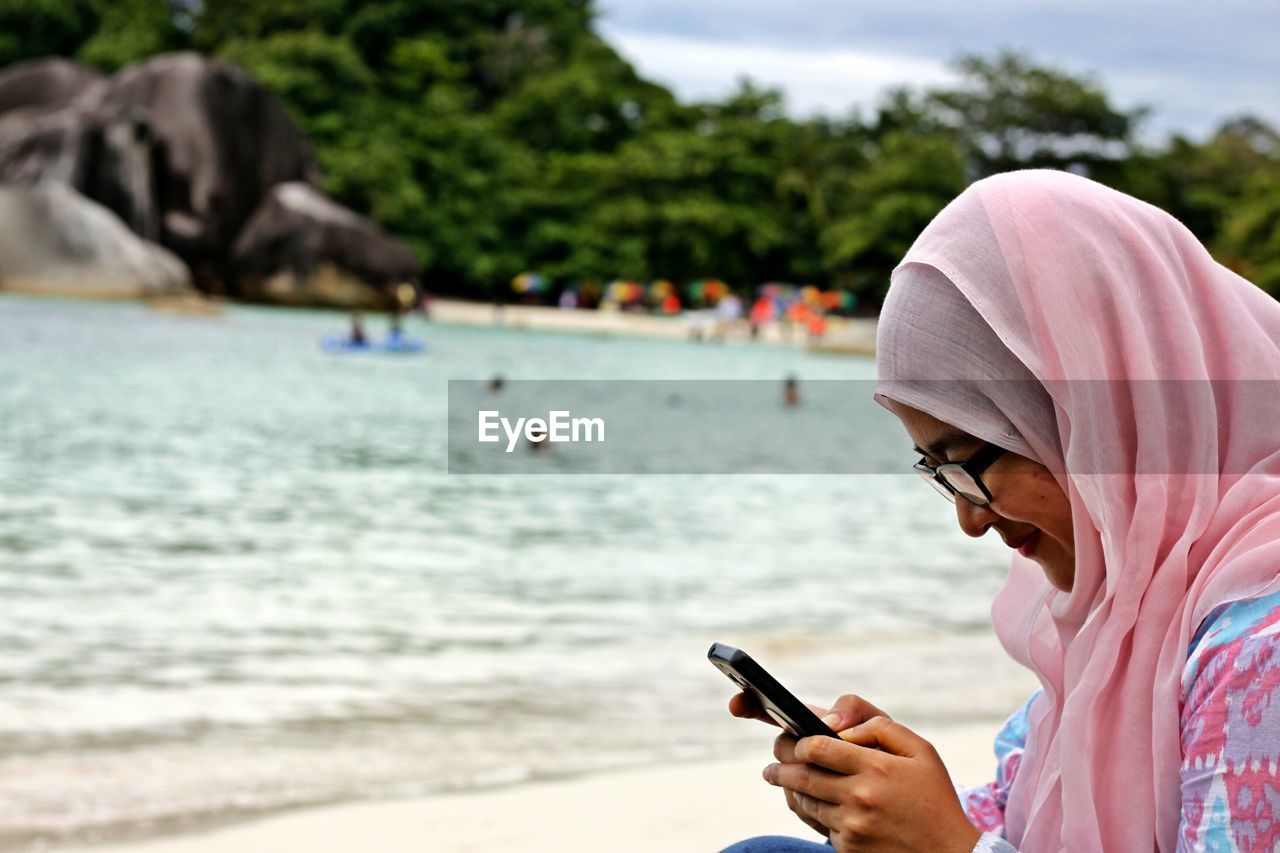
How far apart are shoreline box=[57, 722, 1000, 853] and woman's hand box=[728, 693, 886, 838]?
55.4 inches

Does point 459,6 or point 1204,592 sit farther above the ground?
point 459,6

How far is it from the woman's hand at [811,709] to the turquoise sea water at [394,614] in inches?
78.7

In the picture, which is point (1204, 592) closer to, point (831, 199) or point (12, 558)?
point (12, 558)

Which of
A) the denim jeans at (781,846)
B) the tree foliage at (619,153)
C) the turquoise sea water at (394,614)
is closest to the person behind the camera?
the denim jeans at (781,846)

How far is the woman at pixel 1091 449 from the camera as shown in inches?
42.4

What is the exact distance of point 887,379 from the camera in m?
1.20

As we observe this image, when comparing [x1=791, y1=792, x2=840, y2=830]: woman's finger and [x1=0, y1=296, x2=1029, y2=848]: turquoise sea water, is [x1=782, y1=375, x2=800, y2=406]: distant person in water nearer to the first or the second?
[x1=0, y1=296, x2=1029, y2=848]: turquoise sea water

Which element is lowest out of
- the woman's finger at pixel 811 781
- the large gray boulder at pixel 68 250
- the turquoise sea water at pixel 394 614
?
the turquoise sea water at pixel 394 614

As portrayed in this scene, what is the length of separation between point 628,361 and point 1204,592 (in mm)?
24398

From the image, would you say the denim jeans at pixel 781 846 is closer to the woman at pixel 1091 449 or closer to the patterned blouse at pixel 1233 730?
the woman at pixel 1091 449

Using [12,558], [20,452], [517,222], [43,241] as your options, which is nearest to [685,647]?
[12,558]

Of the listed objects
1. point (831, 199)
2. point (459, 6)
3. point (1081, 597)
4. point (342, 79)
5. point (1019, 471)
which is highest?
point (459, 6)

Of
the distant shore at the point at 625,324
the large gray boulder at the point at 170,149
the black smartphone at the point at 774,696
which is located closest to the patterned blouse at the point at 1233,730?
the black smartphone at the point at 774,696

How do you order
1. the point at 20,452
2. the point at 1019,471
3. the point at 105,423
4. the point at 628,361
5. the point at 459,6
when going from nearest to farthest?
1. the point at 1019,471
2. the point at 20,452
3. the point at 105,423
4. the point at 628,361
5. the point at 459,6
